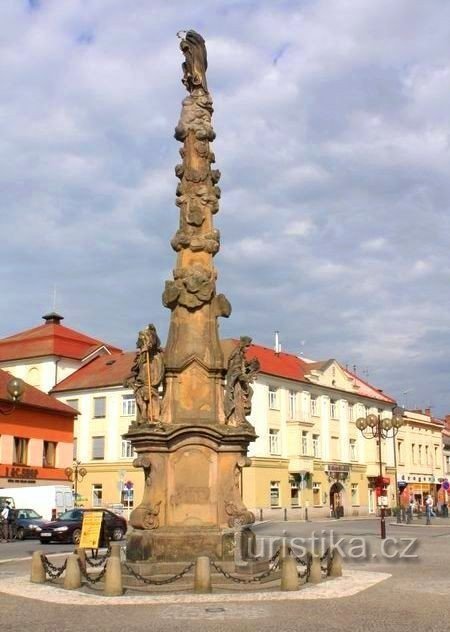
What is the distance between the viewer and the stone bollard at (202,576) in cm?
1306

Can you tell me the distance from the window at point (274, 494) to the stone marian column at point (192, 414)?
39.9 metres

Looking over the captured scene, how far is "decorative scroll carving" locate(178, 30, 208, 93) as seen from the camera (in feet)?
59.0

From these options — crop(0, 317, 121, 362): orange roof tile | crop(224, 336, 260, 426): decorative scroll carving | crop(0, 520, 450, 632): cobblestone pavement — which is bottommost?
crop(0, 520, 450, 632): cobblestone pavement

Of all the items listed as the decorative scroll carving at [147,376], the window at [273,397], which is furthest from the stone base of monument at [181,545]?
the window at [273,397]

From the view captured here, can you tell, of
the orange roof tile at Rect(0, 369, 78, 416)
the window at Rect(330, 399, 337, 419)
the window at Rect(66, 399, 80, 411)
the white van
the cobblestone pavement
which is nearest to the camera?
the cobblestone pavement

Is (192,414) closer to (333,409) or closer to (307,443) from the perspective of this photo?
(307,443)

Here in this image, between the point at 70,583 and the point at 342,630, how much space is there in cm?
590

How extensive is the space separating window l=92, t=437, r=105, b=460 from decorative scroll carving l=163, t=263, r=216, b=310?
44411 mm

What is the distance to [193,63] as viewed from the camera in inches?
710

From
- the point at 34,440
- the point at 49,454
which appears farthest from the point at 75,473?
the point at 34,440

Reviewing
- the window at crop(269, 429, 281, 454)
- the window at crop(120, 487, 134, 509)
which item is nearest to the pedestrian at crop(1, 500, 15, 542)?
the window at crop(120, 487, 134, 509)

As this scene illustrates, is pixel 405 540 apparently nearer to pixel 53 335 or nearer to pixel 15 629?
pixel 15 629

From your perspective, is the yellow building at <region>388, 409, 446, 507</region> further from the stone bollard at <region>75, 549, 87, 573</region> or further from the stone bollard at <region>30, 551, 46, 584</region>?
the stone bollard at <region>30, 551, 46, 584</region>

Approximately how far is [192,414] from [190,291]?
249 centimetres
